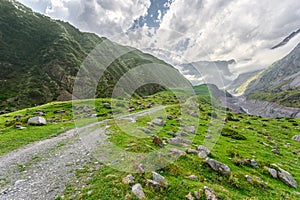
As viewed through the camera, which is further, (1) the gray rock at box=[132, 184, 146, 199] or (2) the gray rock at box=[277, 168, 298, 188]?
(2) the gray rock at box=[277, 168, 298, 188]

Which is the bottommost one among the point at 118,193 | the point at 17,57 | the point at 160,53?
the point at 118,193

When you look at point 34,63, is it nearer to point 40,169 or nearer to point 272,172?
point 40,169

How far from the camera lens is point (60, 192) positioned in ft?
31.2

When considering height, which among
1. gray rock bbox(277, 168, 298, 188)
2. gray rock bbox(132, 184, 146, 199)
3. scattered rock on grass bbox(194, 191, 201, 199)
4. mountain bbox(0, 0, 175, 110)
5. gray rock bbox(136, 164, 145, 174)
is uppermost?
mountain bbox(0, 0, 175, 110)

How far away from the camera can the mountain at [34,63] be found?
10369 centimetres

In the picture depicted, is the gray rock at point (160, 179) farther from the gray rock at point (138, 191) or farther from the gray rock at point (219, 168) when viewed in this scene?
the gray rock at point (219, 168)

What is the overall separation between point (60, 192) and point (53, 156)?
6.90m

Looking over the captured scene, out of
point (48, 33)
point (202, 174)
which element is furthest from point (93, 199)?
point (48, 33)

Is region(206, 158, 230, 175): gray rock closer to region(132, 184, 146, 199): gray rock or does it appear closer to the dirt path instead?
region(132, 184, 146, 199): gray rock

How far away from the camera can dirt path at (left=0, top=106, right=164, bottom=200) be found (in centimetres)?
975

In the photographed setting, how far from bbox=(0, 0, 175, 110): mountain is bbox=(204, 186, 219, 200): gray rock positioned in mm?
72170

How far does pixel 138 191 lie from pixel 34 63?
15834 cm

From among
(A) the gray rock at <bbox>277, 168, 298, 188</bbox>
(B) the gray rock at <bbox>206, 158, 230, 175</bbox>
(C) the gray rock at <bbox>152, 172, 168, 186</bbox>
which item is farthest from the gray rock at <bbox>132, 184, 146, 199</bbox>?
(A) the gray rock at <bbox>277, 168, 298, 188</bbox>

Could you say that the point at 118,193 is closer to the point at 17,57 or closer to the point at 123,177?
the point at 123,177
